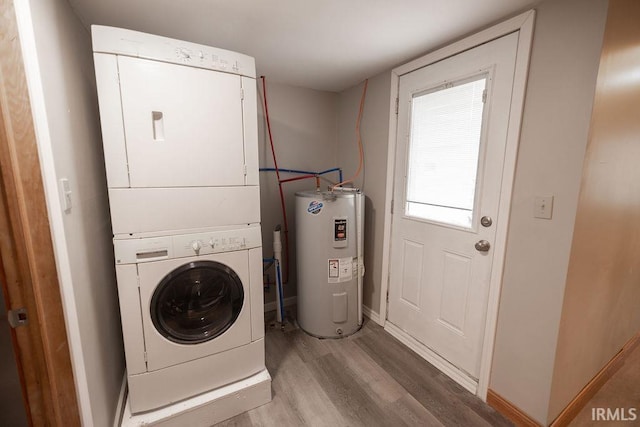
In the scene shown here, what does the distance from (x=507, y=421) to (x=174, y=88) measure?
8.15 ft

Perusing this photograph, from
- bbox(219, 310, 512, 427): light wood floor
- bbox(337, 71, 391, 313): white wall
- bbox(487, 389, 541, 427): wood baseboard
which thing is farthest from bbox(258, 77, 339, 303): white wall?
bbox(487, 389, 541, 427): wood baseboard

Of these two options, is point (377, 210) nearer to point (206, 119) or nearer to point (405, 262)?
point (405, 262)

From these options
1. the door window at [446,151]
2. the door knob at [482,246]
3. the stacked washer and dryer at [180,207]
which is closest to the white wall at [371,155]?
the door window at [446,151]

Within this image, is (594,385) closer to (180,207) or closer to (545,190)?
(545,190)

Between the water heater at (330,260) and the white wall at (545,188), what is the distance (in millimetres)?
1025

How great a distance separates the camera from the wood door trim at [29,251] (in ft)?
2.55

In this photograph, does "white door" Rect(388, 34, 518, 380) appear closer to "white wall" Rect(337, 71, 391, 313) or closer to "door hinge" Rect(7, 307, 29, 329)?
"white wall" Rect(337, 71, 391, 313)

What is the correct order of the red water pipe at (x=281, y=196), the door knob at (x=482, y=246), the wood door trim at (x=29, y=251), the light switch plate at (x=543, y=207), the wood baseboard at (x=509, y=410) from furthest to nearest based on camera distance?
1. the red water pipe at (x=281, y=196)
2. the door knob at (x=482, y=246)
3. the wood baseboard at (x=509, y=410)
4. the light switch plate at (x=543, y=207)
5. the wood door trim at (x=29, y=251)

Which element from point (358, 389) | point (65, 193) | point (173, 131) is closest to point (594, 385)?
point (358, 389)

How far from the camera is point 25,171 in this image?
82 centimetres

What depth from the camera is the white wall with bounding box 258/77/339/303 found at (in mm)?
2465

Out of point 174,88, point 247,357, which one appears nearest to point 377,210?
point 247,357

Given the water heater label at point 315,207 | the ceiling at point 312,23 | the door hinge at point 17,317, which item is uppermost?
the ceiling at point 312,23

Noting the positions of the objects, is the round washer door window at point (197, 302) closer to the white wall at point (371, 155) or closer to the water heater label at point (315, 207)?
the water heater label at point (315, 207)
